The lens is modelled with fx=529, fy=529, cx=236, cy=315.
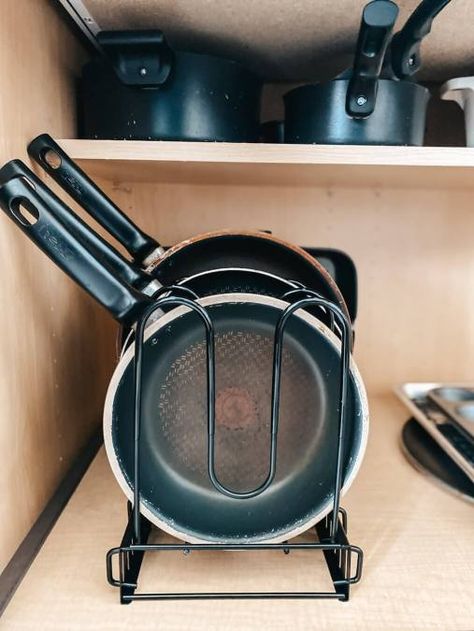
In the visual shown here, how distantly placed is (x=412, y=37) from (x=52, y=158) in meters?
0.40

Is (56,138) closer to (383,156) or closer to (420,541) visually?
(383,156)

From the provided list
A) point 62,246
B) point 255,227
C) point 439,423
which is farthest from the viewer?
point 255,227

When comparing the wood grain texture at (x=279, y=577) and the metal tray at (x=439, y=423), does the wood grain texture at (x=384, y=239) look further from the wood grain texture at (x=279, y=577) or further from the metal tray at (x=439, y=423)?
the wood grain texture at (x=279, y=577)

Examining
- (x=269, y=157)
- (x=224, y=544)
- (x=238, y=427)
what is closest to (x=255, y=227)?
(x=269, y=157)

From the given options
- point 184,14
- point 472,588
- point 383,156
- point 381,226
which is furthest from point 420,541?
point 184,14

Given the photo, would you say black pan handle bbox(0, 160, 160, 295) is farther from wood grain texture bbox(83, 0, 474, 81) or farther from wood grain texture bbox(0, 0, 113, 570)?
wood grain texture bbox(83, 0, 474, 81)

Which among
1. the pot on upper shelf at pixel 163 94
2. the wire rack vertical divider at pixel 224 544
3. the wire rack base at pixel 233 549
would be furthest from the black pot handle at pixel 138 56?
the wire rack base at pixel 233 549

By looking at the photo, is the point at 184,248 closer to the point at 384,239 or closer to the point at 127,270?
the point at 127,270

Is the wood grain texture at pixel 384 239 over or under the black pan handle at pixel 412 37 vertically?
under

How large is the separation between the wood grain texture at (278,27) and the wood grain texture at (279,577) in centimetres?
57

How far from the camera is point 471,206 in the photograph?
0.91 m

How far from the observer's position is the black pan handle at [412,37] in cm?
49

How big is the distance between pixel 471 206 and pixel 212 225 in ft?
1.46

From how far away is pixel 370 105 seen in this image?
0.56m
